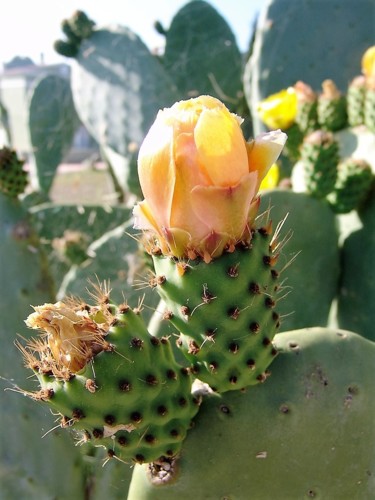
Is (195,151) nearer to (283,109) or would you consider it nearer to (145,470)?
(145,470)

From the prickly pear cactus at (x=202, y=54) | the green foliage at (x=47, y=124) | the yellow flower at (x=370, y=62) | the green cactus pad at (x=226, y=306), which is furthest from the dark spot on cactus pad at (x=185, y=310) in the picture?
the green foliage at (x=47, y=124)

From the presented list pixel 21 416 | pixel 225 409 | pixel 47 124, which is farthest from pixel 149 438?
pixel 47 124

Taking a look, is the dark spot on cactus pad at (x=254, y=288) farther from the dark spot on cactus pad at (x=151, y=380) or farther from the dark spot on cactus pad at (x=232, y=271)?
the dark spot on cactus pad at (x=151, y=380)

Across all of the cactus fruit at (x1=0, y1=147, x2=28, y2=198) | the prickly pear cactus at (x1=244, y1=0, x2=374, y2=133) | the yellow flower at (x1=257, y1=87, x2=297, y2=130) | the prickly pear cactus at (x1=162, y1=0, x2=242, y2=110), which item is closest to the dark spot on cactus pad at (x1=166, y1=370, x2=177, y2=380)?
the cactus fruit at (x1=0, y1=147, x2=28, y2=198)

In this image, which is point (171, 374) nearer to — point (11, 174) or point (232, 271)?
point (232, 271)

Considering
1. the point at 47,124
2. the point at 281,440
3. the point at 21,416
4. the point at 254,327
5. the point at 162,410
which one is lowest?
the point at 47,124

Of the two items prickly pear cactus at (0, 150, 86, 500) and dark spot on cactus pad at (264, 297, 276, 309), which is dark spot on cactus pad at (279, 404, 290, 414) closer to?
dark spot on cactus pad at (264, 297, 276, 309)

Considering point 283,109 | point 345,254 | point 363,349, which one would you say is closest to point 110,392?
point 363,349
